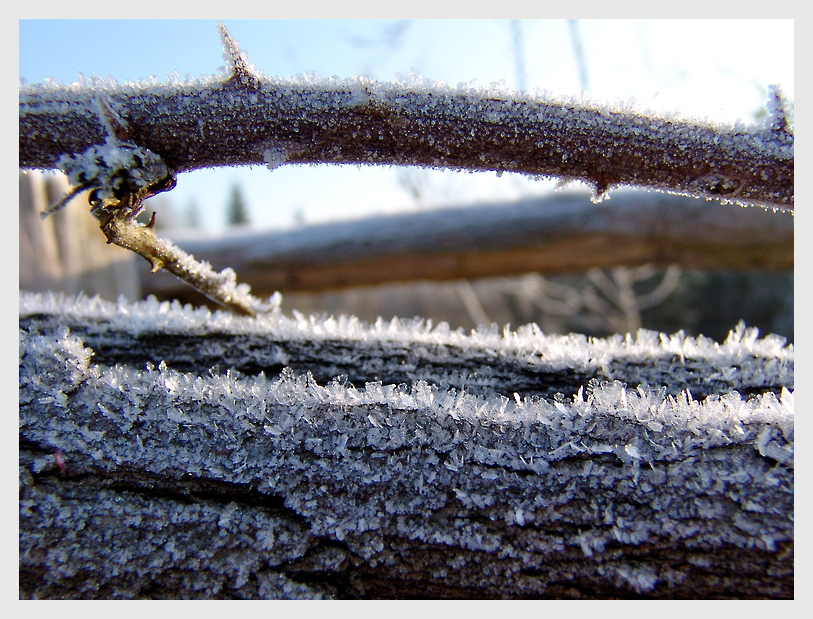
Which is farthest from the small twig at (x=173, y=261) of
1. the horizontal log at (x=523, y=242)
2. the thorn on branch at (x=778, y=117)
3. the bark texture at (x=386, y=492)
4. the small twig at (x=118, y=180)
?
the horizontal log at (x=523, y=242)

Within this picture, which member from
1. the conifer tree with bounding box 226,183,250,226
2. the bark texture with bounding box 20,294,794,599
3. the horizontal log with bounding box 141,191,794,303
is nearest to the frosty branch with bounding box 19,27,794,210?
the bark texture with bounding box 20,294,794,599

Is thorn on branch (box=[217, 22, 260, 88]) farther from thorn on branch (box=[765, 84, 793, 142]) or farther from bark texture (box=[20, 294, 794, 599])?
thorn on branch (box=[765, 84, 793, 142])

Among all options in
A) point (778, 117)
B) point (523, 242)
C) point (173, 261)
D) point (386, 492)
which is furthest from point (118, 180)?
point (523, 242)

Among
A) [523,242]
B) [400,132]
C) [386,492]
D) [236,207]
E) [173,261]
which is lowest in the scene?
[386,492]

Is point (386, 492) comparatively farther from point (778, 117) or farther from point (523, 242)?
point (523, 242)

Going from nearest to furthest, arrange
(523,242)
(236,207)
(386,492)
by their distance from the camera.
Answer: (386,492)
(523,242)
(236,207)

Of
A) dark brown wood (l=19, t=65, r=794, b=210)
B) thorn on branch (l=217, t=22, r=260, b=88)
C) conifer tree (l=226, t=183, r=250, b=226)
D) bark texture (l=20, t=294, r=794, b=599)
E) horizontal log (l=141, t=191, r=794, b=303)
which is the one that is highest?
conifer tree (l=226, t=183, r=250, b=226)

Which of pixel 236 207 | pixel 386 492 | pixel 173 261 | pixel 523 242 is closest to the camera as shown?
pixel 386 492

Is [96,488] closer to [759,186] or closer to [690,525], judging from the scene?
[690,525]
